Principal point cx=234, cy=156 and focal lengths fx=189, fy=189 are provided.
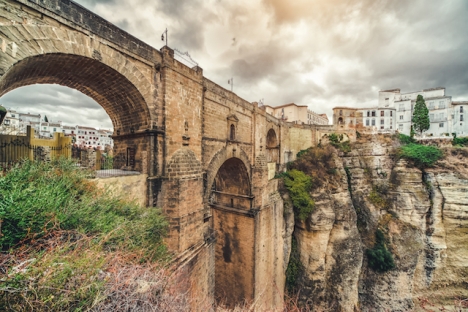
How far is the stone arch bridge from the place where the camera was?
3887 millimetres

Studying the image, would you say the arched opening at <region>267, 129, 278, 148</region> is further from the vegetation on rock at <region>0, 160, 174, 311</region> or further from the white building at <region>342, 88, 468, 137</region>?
the white building at <region>342, 88, 468, 137</region>

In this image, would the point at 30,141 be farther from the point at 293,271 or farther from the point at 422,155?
the point at 422,155

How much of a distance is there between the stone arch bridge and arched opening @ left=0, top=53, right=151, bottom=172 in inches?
1.1

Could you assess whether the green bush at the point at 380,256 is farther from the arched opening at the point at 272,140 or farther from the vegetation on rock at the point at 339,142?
the arched opening at the point at 272,140

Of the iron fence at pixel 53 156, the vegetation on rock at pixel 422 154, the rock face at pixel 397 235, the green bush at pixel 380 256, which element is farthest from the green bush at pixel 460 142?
the iron fence at pixel 53 156

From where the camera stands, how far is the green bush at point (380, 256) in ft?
55.6

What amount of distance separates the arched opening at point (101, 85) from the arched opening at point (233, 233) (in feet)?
18.4

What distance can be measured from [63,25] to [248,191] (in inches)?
396

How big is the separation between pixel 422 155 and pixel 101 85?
25572 mm

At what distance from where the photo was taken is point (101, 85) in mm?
5500

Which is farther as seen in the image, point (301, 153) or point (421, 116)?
point (421, 116)

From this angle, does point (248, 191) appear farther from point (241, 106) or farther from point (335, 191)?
point (335, 191)

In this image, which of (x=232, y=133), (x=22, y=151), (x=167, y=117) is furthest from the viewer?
(x=232, y=133)

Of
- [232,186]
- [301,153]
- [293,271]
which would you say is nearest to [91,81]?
[232,186]
